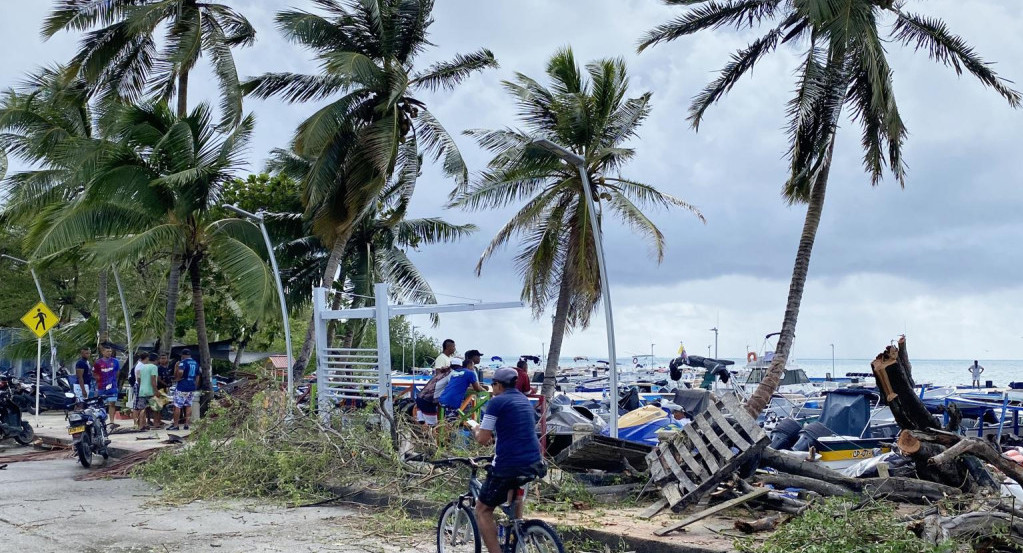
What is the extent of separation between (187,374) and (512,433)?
1553cm

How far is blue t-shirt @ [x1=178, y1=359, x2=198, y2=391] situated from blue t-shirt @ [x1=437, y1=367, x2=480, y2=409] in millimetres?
9595

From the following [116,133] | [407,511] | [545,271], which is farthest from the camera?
[545,271]

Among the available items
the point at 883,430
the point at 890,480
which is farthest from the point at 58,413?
the point at 890,480

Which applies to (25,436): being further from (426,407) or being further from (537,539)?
(537,539)

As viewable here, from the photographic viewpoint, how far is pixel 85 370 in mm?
22422

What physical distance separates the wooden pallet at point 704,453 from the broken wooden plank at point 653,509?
0.26 ft

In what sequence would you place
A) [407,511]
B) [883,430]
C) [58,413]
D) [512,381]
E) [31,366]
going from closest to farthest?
[512,381] → [407,511] → [883,430] → [58,413] → [31,366]

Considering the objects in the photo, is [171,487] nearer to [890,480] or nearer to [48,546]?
[48,546]

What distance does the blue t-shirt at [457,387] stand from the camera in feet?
44.4

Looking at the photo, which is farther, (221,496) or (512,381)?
(221,496)

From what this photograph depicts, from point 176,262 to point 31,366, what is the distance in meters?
33.1

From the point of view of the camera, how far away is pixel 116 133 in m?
23.9

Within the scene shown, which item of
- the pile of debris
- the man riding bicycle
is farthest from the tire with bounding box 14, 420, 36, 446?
the man riding bicycle

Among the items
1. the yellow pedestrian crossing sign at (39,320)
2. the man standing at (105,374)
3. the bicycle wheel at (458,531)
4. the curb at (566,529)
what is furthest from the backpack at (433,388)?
the yellow pedestrian crossing sign at (39,320)
